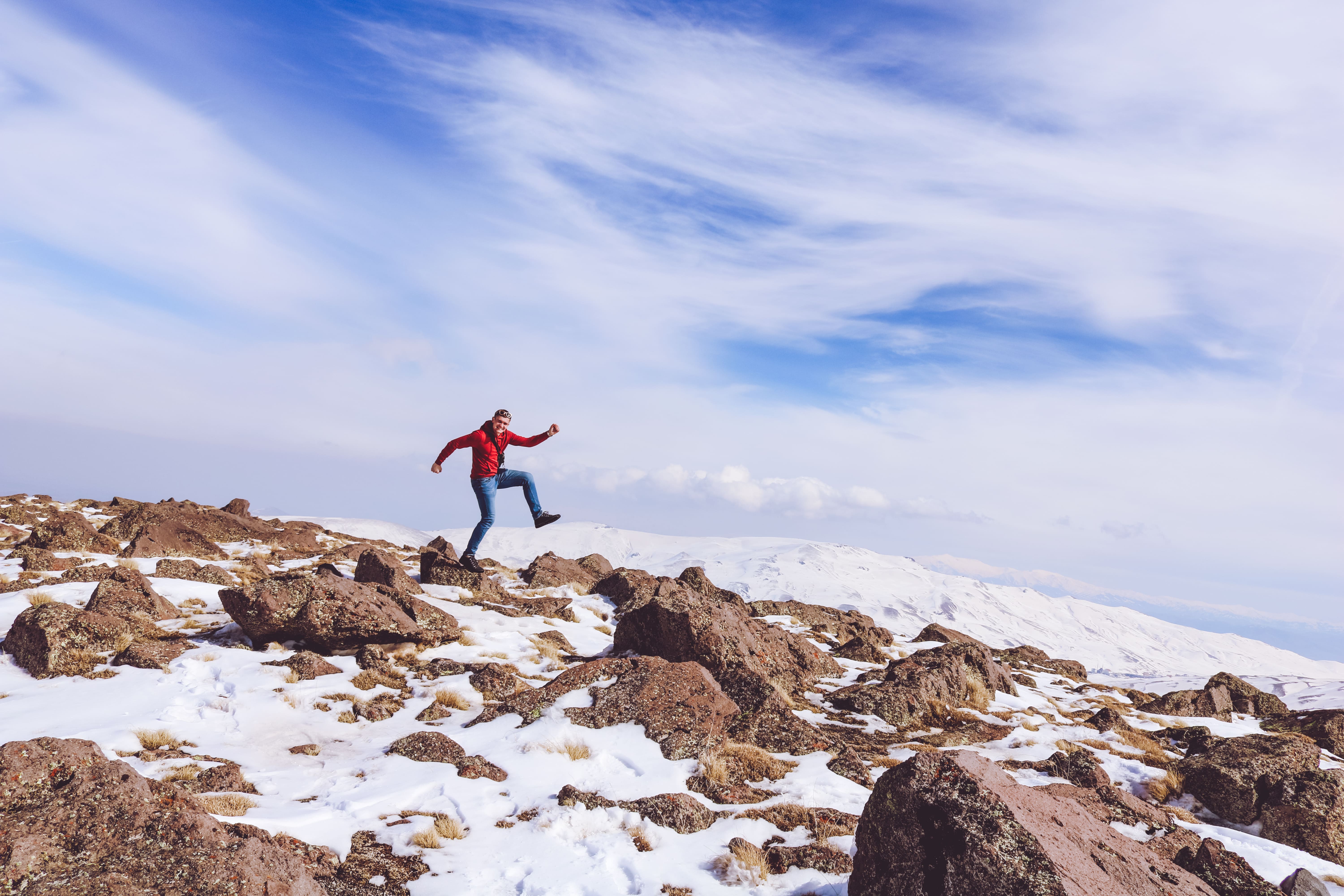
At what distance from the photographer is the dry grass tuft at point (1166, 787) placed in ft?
36.9

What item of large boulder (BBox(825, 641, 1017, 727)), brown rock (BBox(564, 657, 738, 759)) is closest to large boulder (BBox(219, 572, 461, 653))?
brown rock (BBox(564, 657, 738, 759))

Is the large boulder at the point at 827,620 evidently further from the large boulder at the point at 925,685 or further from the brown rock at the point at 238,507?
the brown rock at the point at 238,507

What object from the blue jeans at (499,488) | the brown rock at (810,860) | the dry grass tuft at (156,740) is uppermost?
the blue jeans at (499,488)

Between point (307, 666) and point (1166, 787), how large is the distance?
15133 mm

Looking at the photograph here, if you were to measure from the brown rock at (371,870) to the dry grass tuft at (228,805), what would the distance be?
1.23 meters

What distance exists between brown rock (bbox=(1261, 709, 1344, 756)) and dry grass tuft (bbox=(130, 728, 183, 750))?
80.1 ft

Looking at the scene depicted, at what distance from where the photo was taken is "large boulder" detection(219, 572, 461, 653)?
43.5 ft

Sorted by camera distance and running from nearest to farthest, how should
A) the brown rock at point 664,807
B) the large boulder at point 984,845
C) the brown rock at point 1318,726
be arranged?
the large boulder at point 984,845
the brown rock at point 664,807
the brown rock at point 1318,726

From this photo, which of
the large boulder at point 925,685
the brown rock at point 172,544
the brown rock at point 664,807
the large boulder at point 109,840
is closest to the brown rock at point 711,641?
the large boulder at point 925,685

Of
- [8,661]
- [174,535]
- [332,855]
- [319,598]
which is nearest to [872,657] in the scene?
[319,598]

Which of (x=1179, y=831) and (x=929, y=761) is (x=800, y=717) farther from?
Answer: (x=929, y=761)

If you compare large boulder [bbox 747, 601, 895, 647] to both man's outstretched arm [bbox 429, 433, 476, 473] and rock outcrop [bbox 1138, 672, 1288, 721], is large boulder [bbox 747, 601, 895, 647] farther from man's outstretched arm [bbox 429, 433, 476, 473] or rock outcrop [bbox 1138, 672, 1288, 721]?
man's outstretched arm [bbox 429, 433, 476, 473]

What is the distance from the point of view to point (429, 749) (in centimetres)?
945

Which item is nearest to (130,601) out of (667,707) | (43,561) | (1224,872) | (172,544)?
(43,561)
